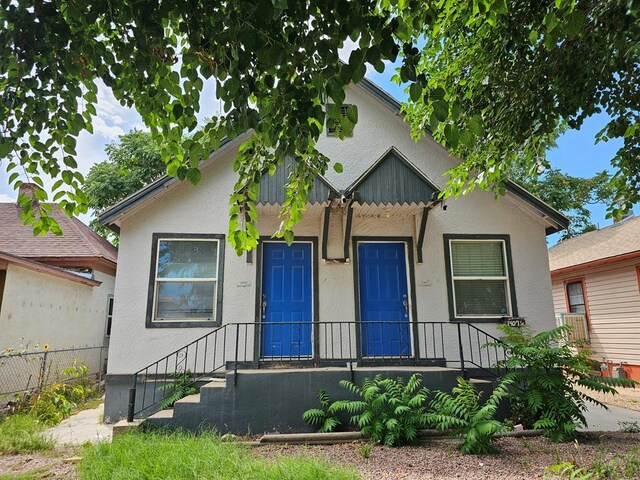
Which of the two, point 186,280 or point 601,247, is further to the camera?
point 601,247

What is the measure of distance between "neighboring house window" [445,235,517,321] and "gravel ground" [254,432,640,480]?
2486 mm

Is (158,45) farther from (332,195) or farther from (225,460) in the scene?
(332,195)

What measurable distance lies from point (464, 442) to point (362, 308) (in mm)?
2943

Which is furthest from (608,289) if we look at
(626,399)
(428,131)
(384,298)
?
(384,298)

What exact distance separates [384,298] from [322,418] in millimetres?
2596

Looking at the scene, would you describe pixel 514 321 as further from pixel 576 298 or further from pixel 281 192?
pixel 576 298

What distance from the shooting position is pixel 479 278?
770cm

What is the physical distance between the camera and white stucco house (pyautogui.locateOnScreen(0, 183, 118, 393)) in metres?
8.23

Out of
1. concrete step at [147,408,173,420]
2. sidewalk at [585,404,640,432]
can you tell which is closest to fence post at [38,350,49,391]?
concrete step at [147,408,173,420]

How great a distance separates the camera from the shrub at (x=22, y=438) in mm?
5320

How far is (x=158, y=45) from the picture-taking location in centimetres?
253

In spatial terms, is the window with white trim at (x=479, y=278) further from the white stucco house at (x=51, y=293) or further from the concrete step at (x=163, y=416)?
the white stucco house at (x=51, y=293)

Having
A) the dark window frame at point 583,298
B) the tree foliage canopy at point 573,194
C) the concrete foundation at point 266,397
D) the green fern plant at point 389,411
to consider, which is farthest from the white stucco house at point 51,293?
the tree foliage canopy at point 573,194

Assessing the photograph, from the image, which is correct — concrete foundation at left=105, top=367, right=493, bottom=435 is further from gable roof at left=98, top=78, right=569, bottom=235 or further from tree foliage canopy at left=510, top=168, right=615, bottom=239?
tree foliage canopy at left=510, top=168, right=615, bottom=239
